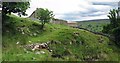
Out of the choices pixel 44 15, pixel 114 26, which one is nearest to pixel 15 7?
pixel 44 15

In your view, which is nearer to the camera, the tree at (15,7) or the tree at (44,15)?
the tree at (15,7)

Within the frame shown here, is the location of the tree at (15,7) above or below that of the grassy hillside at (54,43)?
above

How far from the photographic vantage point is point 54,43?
186 ft

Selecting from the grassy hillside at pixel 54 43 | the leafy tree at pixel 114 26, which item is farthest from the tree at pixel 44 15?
the leafy tree at pixel 114 26

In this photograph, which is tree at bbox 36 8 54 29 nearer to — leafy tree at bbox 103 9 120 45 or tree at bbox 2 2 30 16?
tree at bbox 2 2 30 16

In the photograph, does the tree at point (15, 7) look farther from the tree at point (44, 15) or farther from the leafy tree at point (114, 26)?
the leafy tree at point (114, 26)

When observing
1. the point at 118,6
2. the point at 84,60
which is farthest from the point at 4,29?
the point at 118,6

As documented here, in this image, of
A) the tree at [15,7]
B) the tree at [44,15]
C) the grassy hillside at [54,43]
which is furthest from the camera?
the tree at [44,15]

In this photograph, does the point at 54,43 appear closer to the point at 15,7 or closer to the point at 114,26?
the point at 15,7

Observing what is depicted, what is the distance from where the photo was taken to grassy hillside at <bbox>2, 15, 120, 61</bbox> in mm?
50484

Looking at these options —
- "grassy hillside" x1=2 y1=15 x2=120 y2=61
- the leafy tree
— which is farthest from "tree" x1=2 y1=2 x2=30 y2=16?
the leafy tree

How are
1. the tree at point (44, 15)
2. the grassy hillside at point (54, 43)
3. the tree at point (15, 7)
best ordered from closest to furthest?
the grassy hillside at point (54, 43) → the tree at point (15, 7) → the tree at point (44, 15)

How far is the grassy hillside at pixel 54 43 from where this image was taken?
5048 cm

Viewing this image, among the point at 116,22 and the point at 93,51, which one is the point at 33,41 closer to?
the point at 93,51
